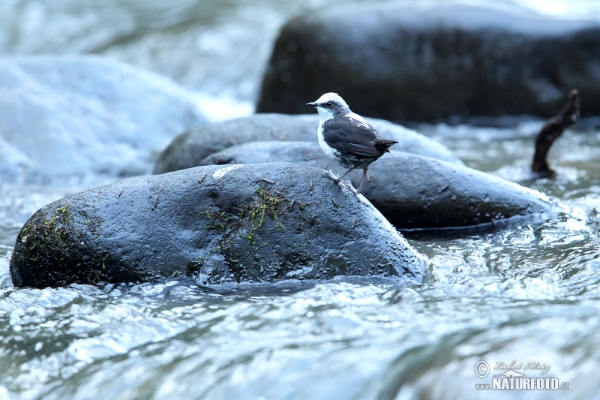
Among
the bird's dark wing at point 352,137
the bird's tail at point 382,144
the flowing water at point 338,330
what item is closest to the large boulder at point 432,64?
the flowing water at point 338,330

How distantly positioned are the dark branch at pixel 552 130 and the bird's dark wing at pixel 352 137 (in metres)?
3.17

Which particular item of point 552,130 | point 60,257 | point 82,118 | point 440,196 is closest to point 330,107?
point 440,196

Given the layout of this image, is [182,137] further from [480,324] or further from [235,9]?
[235,9]

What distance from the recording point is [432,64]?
35.2ft

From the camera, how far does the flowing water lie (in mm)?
3205

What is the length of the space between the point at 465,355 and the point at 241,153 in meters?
3.15

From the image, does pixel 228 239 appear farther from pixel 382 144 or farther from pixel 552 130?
pixel 552 130

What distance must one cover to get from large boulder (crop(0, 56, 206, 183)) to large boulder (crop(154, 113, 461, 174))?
149 cm

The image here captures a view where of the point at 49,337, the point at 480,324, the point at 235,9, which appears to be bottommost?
the point at 49,337

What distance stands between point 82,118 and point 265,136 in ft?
9.86

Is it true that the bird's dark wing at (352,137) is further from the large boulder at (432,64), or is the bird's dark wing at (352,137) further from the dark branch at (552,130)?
the large boulder at (432,64)

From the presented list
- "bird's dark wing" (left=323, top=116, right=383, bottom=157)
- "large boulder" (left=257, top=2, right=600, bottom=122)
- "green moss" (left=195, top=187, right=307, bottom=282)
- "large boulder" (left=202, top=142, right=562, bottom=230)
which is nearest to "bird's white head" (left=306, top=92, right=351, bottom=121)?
"bird's dark wing" (left=323, top=116, right=383, bottom=157)

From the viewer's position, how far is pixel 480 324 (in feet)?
11.8

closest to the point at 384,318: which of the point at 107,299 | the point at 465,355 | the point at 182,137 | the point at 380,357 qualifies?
the point at 380,357
